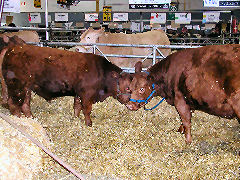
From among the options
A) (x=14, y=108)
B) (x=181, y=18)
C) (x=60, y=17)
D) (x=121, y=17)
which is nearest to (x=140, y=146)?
(x=14, y=108)

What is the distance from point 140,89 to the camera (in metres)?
4.27

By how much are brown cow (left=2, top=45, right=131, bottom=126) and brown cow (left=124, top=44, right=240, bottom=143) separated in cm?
75

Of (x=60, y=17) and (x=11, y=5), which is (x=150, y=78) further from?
(x=60, y=17)

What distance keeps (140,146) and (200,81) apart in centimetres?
115

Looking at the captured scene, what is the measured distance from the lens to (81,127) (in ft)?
13.3

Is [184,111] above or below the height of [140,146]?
above

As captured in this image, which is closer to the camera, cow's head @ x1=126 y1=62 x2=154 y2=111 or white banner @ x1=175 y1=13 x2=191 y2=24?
cow's head @ x1=126 y1=62 x2=154 y2=111

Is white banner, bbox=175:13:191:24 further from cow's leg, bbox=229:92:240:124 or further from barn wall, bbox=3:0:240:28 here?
cow's leg, bbox=229:92:240:124

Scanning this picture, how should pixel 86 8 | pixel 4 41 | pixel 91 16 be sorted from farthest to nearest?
1. pixel 86 8
2. pixel 91 16
3. pixel 4 41

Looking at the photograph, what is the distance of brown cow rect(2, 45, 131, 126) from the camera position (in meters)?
4.40

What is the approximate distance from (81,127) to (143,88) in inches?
45.3

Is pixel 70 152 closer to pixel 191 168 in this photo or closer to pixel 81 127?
pixel 81 127

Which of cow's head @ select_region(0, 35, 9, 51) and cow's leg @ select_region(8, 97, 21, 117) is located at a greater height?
cow's head @ select_region(0, 35, 9, 51)

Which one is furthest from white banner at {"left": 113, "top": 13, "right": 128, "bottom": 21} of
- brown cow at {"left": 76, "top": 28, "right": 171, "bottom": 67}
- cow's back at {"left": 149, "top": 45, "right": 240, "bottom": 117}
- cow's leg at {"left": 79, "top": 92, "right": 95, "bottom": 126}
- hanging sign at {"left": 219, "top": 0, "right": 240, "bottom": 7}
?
cow's back at {"left": 149, "top": 45, "right": 240, "bottom": 117}
